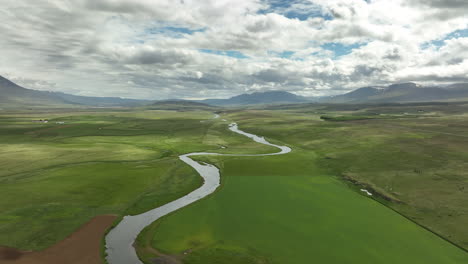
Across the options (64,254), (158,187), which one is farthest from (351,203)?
(64,254)

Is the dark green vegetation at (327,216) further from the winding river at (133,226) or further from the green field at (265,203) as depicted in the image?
the winding river at (133,226)

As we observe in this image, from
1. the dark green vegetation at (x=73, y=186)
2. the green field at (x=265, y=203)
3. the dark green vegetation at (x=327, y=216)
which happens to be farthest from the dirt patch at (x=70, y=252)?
the dark green vegetation at (x=327, y=216)

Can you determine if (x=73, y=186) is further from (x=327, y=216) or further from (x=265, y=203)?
(x=327, y=216)

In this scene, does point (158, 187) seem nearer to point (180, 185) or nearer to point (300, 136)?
point (180, 185)

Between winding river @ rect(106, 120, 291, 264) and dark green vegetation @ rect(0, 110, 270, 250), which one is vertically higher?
dark green vegetation @ rect(0, 110, 270, 250)

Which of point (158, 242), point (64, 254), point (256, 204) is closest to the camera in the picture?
point (64, 254)

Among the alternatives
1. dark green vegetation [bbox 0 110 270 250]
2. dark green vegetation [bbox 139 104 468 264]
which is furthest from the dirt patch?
dark green vegetation [bbox 139 104 468 264]

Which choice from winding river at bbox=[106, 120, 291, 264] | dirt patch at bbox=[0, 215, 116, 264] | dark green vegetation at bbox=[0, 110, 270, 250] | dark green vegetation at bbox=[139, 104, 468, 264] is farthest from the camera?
dark green vegetation at bbox=[0, 110, 270, 250]

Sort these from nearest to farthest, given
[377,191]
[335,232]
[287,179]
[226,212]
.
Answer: [335,232] → [226,212] → [377,191] → [287,179]

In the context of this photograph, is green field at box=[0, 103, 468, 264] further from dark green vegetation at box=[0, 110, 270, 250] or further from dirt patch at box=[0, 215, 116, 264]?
dirt patch at box=[0, 215, 116, 264]
